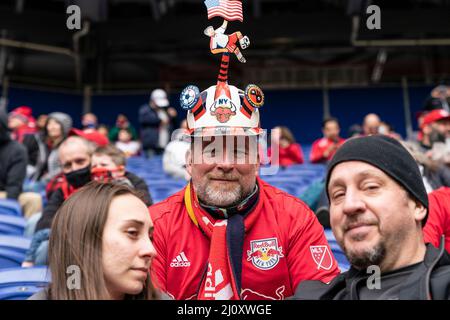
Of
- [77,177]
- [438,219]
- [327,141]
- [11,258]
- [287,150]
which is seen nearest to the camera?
[438,219]

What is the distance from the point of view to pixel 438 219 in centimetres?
260

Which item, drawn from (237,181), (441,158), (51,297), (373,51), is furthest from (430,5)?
(51,297)

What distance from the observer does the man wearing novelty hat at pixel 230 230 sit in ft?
6.90

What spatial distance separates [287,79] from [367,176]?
1297cm

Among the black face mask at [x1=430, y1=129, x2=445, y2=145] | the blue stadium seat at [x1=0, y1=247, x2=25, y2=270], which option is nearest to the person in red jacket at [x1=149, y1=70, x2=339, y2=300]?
the blue stadium seat at [x1=0, y1=247, x2=25, y2=270]

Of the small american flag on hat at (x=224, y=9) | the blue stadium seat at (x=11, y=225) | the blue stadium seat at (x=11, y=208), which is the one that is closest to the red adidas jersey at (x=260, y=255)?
the small american flag on hat at (x=224, y=9)

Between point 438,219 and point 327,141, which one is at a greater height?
point 327,141

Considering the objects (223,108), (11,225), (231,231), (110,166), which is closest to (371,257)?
(231,231)

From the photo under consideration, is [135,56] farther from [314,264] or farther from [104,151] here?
[314,264]

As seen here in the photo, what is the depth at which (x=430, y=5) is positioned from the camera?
12.4 meters

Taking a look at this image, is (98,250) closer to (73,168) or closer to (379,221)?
(379,221)

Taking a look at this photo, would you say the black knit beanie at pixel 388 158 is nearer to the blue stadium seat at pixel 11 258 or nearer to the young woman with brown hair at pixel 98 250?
the young woman with brown hair at pixel 98 250

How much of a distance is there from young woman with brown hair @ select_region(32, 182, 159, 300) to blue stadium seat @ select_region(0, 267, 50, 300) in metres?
0.47

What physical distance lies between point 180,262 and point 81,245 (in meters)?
0.68
